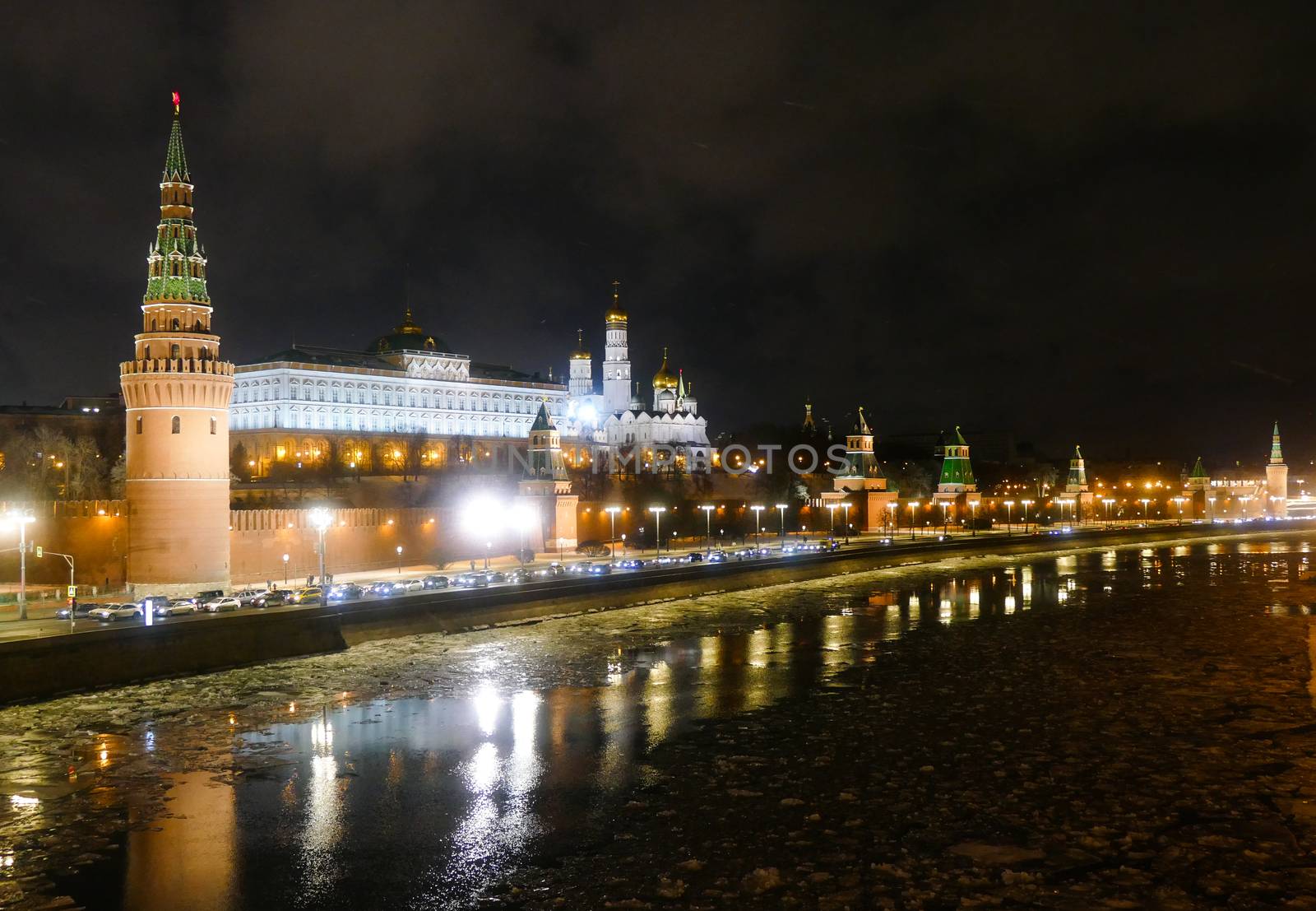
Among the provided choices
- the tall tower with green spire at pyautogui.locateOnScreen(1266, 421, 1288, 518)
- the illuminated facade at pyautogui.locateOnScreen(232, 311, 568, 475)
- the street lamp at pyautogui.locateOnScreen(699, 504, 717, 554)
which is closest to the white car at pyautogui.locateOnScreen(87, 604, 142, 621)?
the street lamp at pyautogui.locateOnScreen(699, 504, 717, 554)

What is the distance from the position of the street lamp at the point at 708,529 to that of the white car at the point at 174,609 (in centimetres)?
2976

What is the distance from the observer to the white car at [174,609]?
3603 centimetres

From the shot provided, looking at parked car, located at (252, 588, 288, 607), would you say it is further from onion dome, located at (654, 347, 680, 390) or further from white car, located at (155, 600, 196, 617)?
onion dome, located at (654, 347, 680, 390)

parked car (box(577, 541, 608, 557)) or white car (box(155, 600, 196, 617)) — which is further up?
parked car (box(577, 541, 608, 557))

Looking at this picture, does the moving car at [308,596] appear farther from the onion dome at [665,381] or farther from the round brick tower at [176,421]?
the onion dome at [665,381]

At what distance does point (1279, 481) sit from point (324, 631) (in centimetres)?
13537

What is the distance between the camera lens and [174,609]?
36.6 meters

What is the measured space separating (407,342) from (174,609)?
2500 inches

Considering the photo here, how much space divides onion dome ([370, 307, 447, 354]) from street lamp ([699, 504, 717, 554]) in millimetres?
31095

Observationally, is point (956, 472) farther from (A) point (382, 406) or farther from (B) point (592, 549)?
(A) point (382, 406)

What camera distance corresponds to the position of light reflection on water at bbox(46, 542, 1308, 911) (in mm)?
13016

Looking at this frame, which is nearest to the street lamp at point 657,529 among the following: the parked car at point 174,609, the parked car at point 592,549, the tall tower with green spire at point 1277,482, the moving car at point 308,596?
the parked car at point 592,549

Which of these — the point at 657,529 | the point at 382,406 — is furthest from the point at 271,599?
the point at 382,406

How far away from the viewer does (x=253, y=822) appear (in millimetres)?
15047
